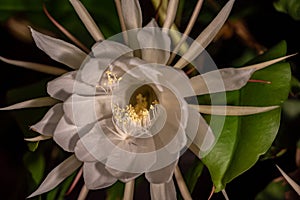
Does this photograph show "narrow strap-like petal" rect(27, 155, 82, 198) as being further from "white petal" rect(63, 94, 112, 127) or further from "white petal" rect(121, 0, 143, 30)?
"white petal" rect(121, 0, 143, 30)

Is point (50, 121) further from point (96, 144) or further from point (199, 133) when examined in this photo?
point (199, 133)

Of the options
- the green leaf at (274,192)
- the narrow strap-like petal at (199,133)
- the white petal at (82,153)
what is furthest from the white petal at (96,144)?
the green leaf at (274,192)

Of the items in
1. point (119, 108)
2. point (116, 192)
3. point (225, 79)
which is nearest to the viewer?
point (225, 79)

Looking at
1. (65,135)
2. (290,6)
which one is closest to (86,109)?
(65,135)

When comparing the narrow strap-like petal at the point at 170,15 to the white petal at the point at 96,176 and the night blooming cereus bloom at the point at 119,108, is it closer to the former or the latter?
the night blooming cereus bloom at the point at 119,108

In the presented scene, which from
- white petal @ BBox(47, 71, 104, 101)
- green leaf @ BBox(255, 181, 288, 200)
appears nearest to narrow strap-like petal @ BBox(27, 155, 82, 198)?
white petal @ BBox(47, 71, 104, 101)

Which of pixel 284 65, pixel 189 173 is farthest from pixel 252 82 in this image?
pixel 189 173

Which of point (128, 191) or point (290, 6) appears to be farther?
point (290, 6)
